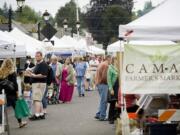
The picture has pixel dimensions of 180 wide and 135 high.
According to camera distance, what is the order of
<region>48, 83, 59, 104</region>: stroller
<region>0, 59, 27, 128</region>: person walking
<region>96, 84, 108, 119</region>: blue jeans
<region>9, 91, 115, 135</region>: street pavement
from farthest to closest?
<region>48, 83, 59, 104</region>: stroller < <region>96, 84, 108, 119</region>: blue jeans < <region>9, 91, 115, 135</region>: street pavement < <region>0, 59, 27, 128</region>: person walking

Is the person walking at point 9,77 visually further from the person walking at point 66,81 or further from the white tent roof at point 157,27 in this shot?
the person walking at point 66,81

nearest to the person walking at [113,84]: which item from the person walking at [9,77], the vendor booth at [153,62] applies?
the person walking at [9,77]

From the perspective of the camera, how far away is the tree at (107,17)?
9406 cm

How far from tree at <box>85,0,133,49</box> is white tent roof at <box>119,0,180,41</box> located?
80520 millimetres

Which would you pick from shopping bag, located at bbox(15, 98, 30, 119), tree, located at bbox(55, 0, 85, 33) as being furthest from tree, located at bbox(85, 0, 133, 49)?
shopping bag, located at bbox(15, 98, 30, 119)

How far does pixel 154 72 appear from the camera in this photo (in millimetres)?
10195

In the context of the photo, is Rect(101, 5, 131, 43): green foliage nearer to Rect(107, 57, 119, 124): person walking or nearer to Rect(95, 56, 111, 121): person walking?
Rect(95, 56, 111, 121): person walking

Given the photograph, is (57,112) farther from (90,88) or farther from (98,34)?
(98,34)

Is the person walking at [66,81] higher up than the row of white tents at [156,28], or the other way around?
the row of white tents at [156,28]

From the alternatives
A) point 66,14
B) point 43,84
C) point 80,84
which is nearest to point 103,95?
point 43,84

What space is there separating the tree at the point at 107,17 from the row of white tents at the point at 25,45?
51951mm

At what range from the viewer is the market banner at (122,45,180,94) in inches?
402

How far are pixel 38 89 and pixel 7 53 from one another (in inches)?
54.4

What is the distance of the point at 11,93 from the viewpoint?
1380 centimetres
